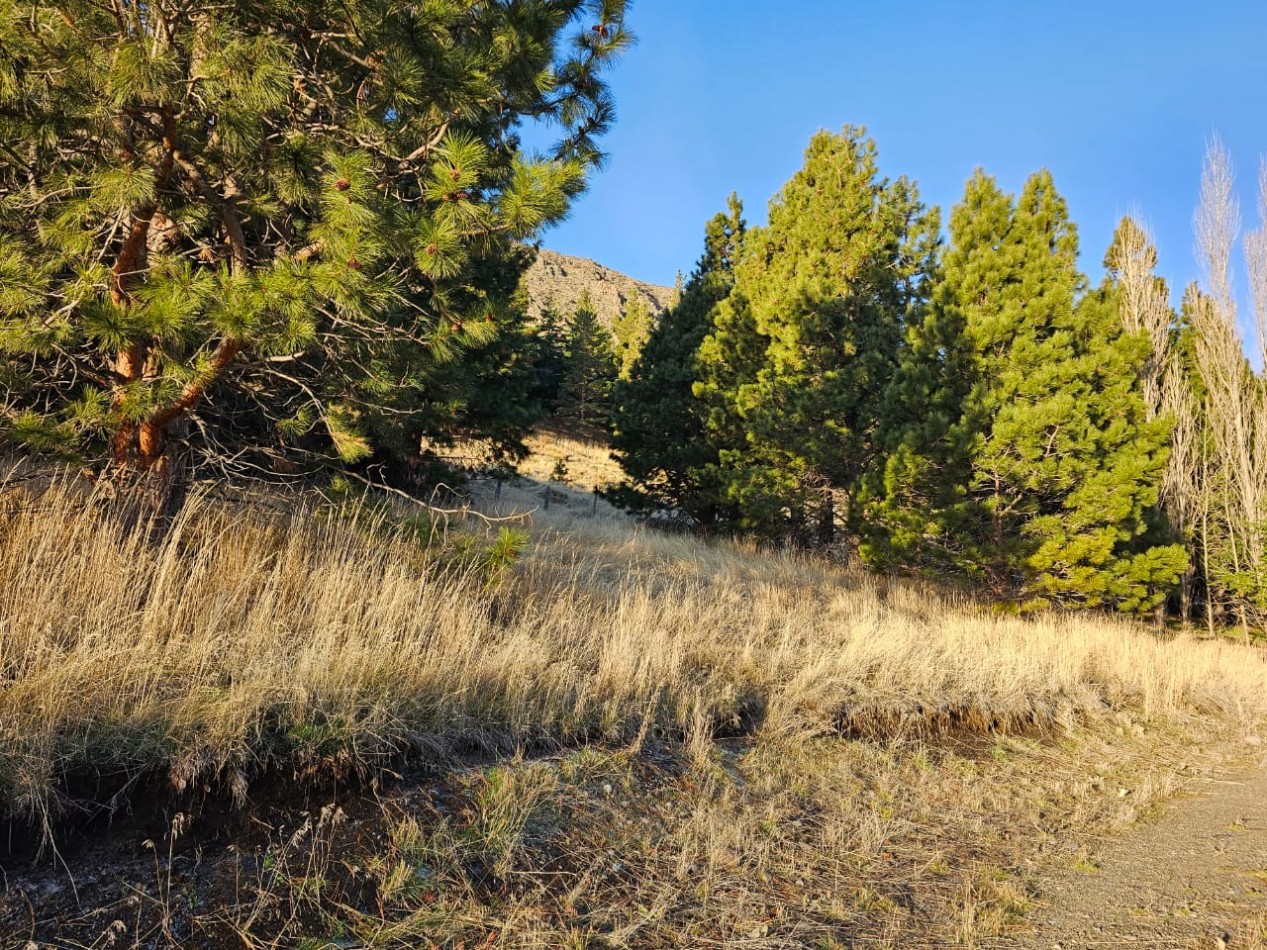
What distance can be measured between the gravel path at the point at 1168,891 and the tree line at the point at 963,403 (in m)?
5.56

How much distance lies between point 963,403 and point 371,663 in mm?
9020

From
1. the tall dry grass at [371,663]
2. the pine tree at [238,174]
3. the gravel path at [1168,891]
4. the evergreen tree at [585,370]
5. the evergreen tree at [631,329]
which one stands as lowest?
the gravel path at [1168,891]

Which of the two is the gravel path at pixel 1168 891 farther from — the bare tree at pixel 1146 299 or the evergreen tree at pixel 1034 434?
the bare tree at pixel 1146 299

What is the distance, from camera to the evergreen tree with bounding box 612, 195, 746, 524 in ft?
50.6

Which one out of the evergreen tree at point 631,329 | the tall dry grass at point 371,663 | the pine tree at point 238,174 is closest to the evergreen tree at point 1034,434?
the tall dry grass at point 371,663

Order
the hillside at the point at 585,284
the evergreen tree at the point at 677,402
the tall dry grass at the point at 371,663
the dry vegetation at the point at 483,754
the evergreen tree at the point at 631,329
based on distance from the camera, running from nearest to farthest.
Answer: the dry vegetation at the point at 483,754 → the tall dry grass at the point at 371,663 → the evergreen tree at the point at 677,402 → the evergreen tree at the point at 631,329 → the hillside at the point at 585,284

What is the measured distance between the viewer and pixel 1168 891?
3.38 meters

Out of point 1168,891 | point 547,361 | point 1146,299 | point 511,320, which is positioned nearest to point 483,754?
Answer: point 511,320

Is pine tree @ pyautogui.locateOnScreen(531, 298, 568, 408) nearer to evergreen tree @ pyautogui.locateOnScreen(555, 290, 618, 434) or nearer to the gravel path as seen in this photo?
evergreen tree @ pyautogui.locateOnScreen(555, 290, 618, 434)

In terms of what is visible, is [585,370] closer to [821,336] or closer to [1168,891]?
[821,336]

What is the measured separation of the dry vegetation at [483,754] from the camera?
2.48 metres


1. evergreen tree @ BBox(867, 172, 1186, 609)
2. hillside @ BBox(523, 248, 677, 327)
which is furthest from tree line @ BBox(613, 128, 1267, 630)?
hillside @ BBox(523, 248, 677, 327)

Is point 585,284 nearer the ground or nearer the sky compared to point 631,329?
nearer the sky

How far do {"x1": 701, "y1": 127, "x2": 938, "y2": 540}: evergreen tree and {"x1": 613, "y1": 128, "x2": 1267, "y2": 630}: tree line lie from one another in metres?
0.04
